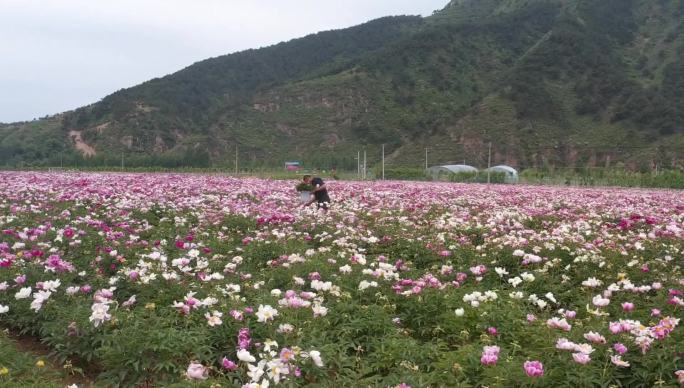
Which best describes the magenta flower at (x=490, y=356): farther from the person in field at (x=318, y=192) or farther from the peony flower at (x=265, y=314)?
the person in field at (x=318, y=192)

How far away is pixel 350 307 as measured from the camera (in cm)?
461

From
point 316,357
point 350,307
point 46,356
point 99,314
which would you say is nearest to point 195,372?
point 316,357

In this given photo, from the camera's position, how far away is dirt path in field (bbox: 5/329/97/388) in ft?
13.7

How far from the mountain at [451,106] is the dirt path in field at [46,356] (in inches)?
2009

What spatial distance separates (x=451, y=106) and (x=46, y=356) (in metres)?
73.1

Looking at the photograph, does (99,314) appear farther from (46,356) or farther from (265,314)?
(265,314)

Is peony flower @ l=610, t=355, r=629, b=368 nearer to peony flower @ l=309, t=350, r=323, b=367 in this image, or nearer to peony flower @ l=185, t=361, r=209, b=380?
peony flower @ l=309, t=350, r=323, b=367

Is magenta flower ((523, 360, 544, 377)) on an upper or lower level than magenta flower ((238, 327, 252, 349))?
upper

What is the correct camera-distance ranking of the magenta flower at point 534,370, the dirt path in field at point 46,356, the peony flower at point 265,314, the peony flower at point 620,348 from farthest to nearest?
the dirt path in field at point 46,356 < the peony flower at point 265,314 < the peony flower at point 620,348 < the magenta flower at point 534,370

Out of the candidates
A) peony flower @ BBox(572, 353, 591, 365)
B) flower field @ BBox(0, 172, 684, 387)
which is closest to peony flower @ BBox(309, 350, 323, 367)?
flower field @ BBox(0, 172, 684, 387)

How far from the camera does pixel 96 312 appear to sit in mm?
3863

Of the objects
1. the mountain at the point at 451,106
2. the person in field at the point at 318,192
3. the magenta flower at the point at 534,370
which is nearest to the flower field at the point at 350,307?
the magenta flower at the point at 534,370

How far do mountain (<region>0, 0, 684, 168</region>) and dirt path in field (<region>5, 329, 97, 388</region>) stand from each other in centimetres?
5102

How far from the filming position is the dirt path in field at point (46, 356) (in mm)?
4168
